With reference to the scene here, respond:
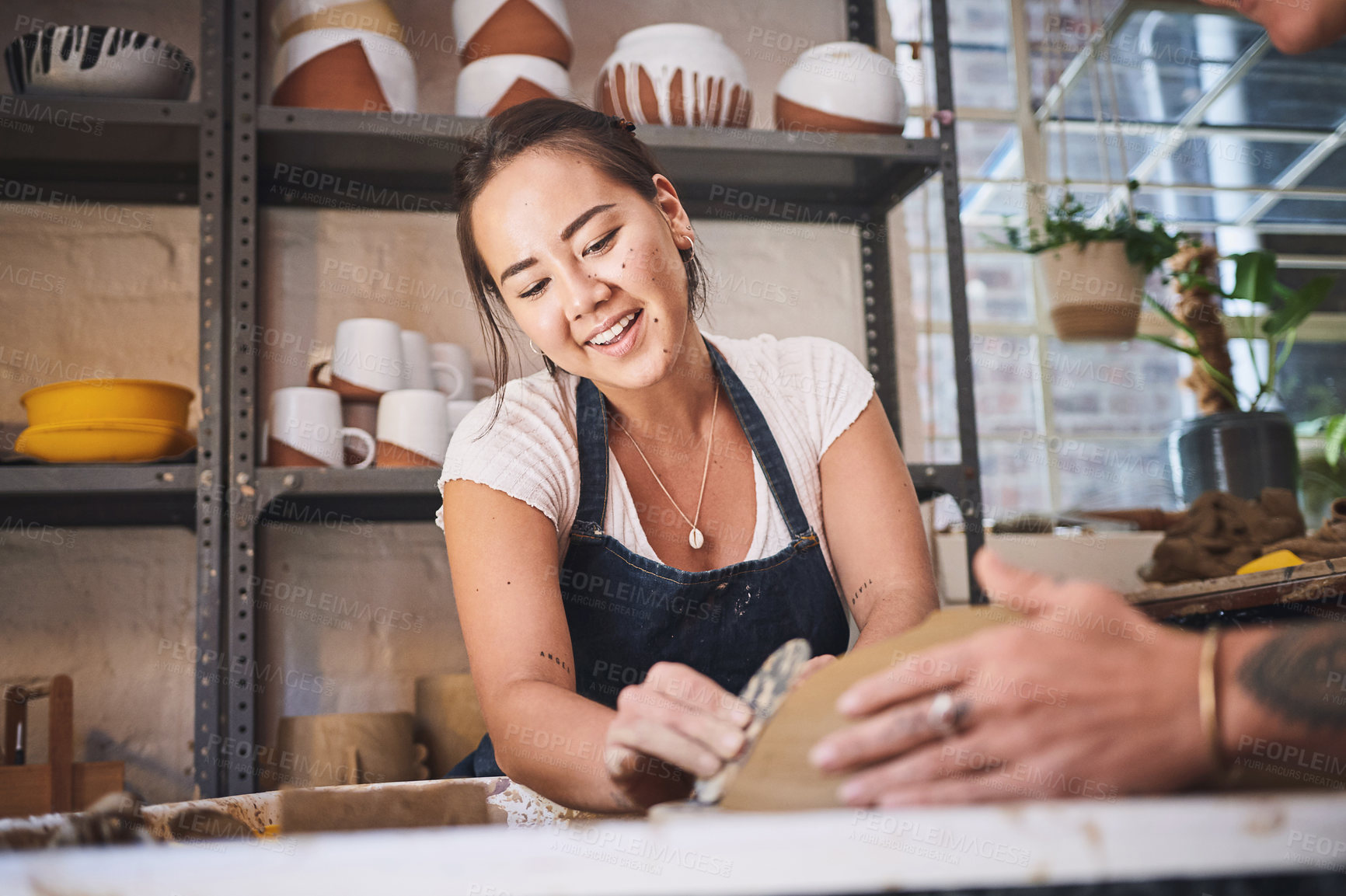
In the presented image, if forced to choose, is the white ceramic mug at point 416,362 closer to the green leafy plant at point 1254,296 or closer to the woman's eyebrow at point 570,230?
the woman's eyebrow at point 570,230

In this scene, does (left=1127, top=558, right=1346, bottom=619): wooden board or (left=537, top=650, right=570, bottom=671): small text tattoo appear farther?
(left=1127, top=558, right=1346, bottom=619): wooden board

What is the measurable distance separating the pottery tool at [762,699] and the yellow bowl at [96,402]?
116 cm

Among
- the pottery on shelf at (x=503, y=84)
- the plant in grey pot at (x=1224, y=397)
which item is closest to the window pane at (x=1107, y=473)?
the plant in grey pot at (x=1224, y=397)

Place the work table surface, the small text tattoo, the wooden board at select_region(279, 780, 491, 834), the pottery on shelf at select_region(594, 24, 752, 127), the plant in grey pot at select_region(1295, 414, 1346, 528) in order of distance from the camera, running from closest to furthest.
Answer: the work table surface
the wooden board at select_region(279, 780, 491, 834)
the small text tattoo
the pottery on shelf at select_region(594, 24, 752, 127)
the plant in grey pot at select_region(1295, 414, 1346, 528)

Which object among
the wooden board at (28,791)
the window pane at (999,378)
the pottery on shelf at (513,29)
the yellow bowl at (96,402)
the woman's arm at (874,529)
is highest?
the pottery on shelf at (513,29)

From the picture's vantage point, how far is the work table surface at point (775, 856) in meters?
0.34

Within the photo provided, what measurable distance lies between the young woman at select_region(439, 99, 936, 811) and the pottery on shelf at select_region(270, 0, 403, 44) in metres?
0.57

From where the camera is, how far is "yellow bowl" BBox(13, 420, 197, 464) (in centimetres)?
142

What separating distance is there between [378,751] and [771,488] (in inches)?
29.7

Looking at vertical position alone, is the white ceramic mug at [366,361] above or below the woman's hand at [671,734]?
above

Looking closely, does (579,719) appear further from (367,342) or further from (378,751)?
(367,342)

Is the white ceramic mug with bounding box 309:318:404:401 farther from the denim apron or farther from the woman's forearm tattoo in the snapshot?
the woman's forearm tattoo

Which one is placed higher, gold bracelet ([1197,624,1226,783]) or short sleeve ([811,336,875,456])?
short sleeve ([811,336,875,456])

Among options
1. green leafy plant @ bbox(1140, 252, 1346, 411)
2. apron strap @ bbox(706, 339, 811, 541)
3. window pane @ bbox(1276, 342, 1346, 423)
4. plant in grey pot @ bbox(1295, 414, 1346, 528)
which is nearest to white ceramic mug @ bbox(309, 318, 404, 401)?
apron strap @ bbox(706, 339, 811, 541)
